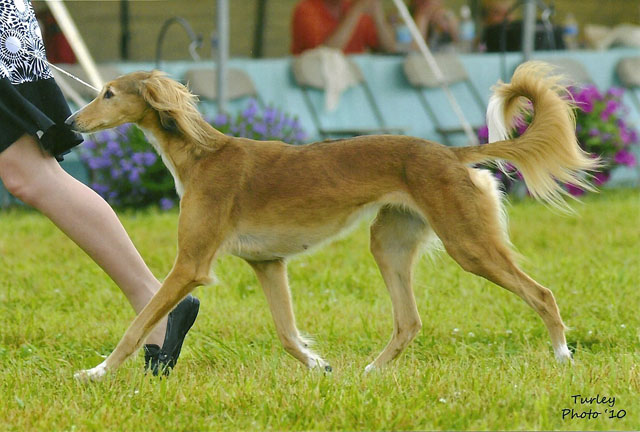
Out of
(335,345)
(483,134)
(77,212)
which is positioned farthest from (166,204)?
(77,212)

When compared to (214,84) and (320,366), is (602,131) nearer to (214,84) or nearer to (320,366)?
(214,84)

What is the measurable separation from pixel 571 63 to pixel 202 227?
7.76m

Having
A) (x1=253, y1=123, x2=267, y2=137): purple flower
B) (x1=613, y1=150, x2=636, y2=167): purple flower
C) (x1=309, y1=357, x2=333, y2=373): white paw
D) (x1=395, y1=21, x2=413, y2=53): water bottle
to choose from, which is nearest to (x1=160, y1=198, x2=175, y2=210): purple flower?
(x1=253, y1=123, x2=267, y2=137): purple flower

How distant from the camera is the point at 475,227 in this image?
412cm

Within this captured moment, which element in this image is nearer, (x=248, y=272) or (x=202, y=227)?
(x=202, y=227)

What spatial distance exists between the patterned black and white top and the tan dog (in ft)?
0.85

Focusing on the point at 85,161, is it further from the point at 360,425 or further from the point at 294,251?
the point at 360,425

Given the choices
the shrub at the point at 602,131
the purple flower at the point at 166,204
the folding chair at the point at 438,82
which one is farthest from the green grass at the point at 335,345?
the folding chair at the point at 438,82

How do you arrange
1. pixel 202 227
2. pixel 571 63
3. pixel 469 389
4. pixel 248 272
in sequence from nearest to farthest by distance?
pixel 469 389 → pixel 202 227 → pixel 248 272 → pixel 571 63

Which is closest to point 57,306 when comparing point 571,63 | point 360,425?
point 360,425

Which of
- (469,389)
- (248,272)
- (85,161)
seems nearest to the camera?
(469,389)

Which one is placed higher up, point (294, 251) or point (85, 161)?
point (294, 251)

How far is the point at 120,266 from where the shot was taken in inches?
169

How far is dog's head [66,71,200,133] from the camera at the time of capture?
4152mm
